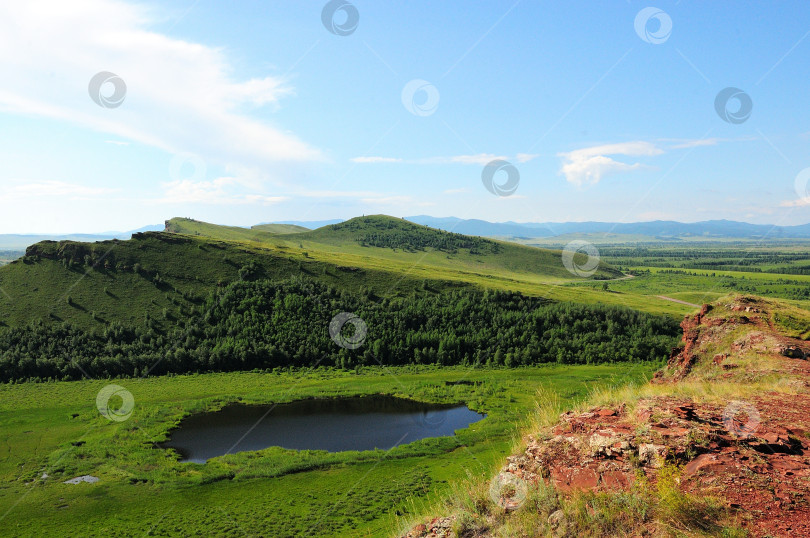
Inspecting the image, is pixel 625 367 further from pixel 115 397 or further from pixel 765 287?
pixel 765 287

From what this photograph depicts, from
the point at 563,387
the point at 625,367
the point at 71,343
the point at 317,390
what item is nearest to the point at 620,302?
the point at 625,367

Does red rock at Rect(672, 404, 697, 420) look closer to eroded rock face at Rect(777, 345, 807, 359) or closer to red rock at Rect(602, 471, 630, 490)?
red rock at Rect(602, 471, 630, 490)

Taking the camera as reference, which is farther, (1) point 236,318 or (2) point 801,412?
(1) point 236,318

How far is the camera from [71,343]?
76.4m

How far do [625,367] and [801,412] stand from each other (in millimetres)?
74900

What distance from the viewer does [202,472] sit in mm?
40406

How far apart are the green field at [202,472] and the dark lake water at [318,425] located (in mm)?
2244

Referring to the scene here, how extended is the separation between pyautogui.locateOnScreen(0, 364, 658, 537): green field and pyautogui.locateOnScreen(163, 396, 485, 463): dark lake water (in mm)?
2244

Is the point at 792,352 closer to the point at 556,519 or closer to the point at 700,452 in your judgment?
the point at 700,452

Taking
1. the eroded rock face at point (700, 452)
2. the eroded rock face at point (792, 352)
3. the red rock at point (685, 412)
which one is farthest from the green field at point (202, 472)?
the red rock at point (685, 412)

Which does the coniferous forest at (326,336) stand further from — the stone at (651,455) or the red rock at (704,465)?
the red rock at (704,465)

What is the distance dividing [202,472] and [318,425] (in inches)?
618

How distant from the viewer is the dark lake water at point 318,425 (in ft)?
156

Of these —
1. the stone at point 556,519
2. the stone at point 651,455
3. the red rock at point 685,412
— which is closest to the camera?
the stone at point 556,519
